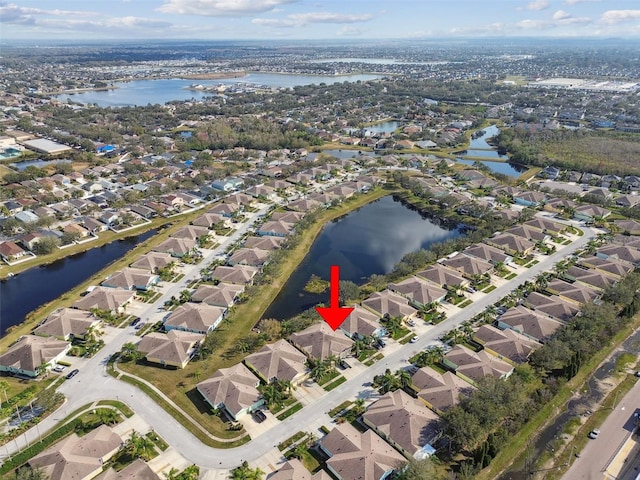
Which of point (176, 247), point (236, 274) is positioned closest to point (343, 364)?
point (236, 274)

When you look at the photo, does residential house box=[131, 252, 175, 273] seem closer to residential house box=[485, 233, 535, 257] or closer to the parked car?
the parked car

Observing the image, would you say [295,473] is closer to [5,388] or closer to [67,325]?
[5,388]

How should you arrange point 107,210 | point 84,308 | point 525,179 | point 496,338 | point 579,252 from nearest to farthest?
1. point 496,338
2. point 84,308
3. point 579,252
4. point 107,210
5. point 525,179

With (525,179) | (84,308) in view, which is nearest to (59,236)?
(84,308)

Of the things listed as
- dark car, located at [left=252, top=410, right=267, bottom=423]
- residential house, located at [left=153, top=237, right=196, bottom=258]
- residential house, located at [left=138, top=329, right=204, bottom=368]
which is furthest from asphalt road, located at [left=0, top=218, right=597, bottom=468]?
residential house, located at [left=153, top=237, right=196, bottom=258]

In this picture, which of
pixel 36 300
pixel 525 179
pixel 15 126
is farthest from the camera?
pixel 15 126

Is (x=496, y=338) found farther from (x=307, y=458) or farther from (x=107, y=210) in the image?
(x=107, y=210)
